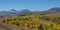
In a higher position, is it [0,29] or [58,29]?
[0,29]

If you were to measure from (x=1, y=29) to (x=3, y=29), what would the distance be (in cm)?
14

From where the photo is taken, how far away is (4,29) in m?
13.3

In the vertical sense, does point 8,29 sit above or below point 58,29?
above

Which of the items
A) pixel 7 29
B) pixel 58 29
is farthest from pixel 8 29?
pixel 58 29

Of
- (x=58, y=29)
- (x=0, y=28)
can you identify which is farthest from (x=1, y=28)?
(x=58, y=29)

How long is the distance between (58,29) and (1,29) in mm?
17187

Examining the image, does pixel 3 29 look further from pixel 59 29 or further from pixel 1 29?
pixel 59 29

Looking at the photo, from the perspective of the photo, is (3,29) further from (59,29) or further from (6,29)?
(59,29)

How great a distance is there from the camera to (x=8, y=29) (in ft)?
43.7

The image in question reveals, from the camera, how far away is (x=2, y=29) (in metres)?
13.3

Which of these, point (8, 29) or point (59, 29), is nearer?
point (8, 29)

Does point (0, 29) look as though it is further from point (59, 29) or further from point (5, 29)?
point (59, 29)

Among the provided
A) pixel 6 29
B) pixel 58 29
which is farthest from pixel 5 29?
pixel 58 29

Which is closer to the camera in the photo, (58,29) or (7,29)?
(7,29)
